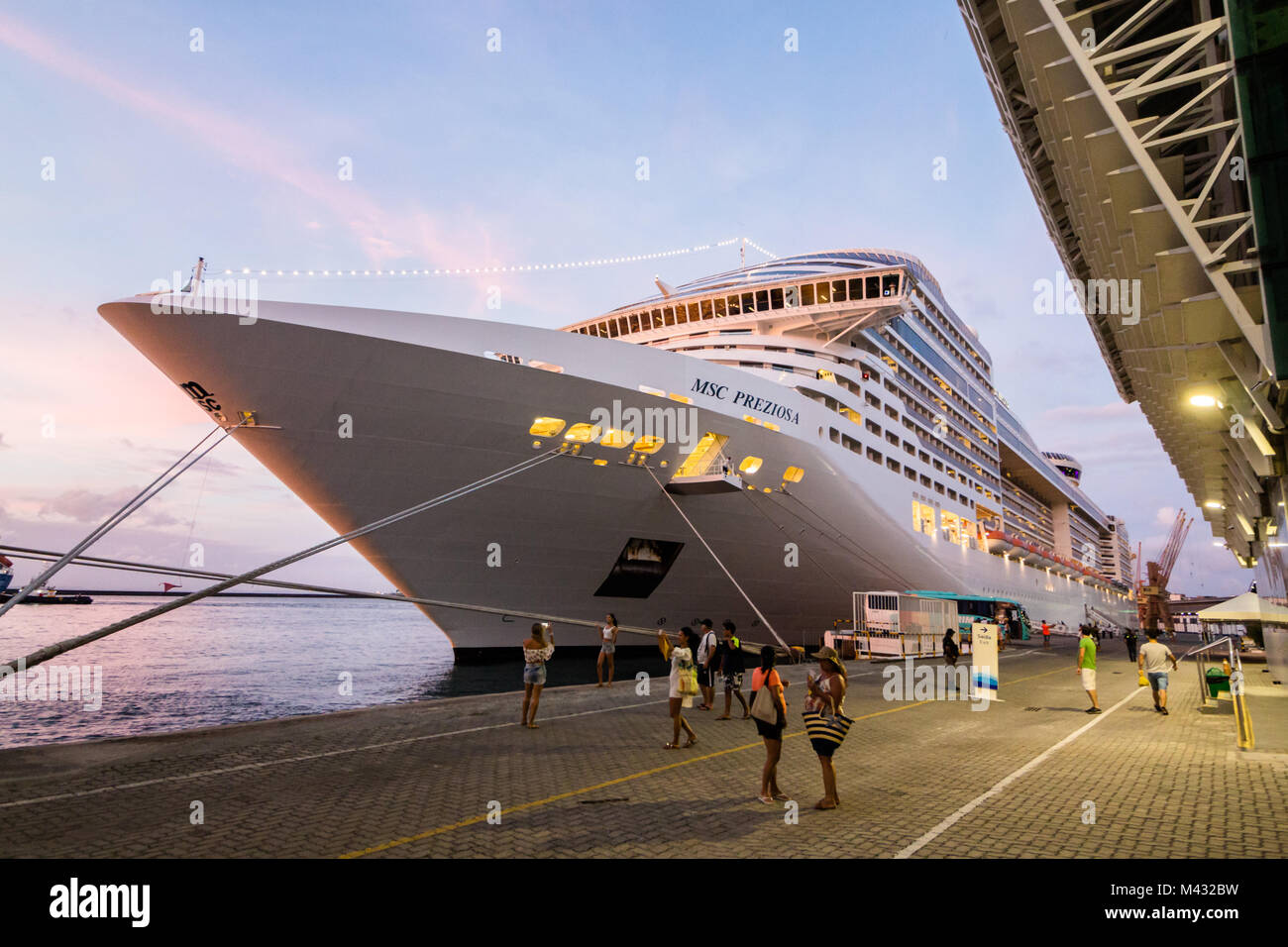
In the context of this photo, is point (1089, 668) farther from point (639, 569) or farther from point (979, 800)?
point (639, 569)

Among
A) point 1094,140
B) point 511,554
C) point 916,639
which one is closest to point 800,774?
point 1094,140

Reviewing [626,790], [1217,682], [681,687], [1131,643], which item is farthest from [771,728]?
[1131,643]

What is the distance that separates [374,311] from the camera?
12617mm

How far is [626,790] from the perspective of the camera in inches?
261

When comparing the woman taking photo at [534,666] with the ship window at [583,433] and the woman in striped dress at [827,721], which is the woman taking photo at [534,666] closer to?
the woman in striped dress at [827,721]

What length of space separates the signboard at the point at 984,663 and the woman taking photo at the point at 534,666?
28.3ft

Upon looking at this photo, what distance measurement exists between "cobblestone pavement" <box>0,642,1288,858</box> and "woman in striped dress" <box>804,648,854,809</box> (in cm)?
23

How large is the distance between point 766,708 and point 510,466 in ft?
31.3

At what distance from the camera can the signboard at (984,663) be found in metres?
13.8

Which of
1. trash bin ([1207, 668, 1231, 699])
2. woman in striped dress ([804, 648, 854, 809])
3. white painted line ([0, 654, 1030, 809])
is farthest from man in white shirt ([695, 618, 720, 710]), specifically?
trash bin ([1207, 668, 1231, 699])

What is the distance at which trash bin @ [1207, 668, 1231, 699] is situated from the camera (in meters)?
13.5

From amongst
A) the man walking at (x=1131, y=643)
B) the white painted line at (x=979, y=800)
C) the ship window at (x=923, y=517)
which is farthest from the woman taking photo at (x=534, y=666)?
the man walking at (x=1131, y=643)
